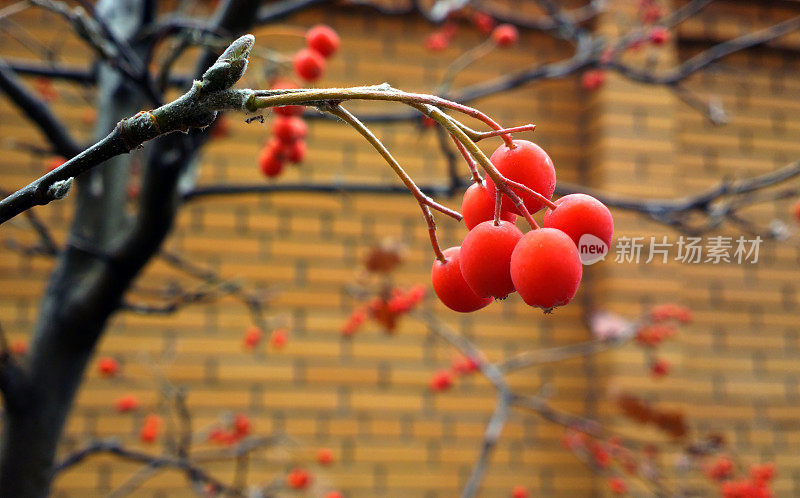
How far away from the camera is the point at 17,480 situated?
4.77ft

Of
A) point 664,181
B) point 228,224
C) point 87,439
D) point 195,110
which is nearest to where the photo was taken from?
point 195,110

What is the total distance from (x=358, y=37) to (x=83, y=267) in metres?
2.07

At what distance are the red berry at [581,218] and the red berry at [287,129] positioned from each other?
1.12m

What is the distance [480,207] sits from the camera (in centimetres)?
59

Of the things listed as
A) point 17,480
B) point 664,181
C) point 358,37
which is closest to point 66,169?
point 17,480

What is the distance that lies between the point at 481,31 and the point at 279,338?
1.80m

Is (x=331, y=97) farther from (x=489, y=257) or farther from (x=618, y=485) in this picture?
(x=618, y=485)

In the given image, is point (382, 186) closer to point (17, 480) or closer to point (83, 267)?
point (83, 267)

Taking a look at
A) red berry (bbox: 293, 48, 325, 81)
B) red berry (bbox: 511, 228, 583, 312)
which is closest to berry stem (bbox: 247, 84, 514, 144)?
red berry (bbox: 511, 228, 583, 312)

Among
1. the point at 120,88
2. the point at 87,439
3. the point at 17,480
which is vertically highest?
the point at 120,88

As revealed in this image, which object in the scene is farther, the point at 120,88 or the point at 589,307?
the point at 589,307

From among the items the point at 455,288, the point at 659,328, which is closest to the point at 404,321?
the point at 659,328

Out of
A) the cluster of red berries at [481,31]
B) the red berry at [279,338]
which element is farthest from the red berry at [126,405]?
the cluster of red berries at [481,31]

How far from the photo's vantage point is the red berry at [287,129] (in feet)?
5.23
